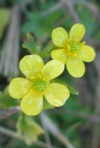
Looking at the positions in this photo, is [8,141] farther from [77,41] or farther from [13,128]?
[77,41]

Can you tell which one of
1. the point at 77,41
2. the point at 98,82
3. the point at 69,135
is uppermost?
the point at 77,41

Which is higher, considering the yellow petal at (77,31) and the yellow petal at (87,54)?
the yellow petal at (77,31)

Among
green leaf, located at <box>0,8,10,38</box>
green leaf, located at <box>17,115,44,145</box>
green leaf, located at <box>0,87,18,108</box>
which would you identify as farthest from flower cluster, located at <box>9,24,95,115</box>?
green leaf, located at <box>0,8,10,38</box>

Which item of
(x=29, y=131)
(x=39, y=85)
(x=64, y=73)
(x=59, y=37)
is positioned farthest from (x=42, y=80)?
(x=64, y=73)

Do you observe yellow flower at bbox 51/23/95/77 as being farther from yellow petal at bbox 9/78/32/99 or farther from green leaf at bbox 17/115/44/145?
green leaf at bbox 17/115/44/145

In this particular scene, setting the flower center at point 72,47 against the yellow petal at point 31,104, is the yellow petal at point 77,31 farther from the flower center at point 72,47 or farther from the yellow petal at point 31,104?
the yellow petal at point 31,104

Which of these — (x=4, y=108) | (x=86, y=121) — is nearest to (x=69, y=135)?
(x=86, y=121)

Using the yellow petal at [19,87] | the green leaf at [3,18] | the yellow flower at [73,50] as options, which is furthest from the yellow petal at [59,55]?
the green leaf at [3,18]
